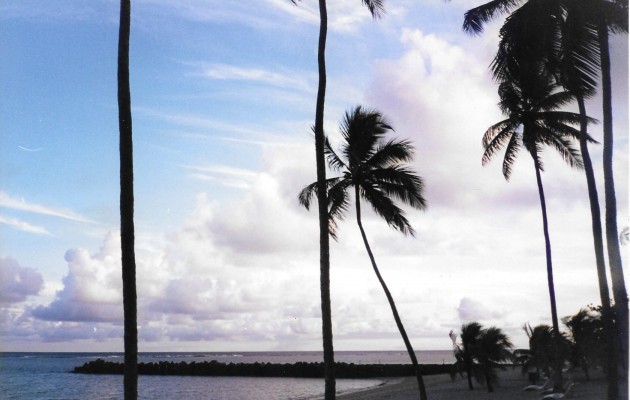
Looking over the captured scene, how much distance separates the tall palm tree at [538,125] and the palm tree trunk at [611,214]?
8.13 m

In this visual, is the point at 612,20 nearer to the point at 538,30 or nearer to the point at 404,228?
the point at 538,30

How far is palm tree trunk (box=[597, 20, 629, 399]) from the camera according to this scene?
43.7 ft

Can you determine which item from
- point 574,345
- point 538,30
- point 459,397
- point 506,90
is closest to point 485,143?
point 506,90

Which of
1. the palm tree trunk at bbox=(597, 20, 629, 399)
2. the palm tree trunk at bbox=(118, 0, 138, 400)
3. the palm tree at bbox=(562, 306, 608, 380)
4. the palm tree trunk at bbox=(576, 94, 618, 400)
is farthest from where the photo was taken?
the palm tree at bbox=(562, 306, 608, 380)

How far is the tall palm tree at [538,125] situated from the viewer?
75.9ft

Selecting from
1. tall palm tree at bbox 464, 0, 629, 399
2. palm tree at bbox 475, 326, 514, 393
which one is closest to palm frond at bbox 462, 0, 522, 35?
tall palm tree at bbox 464, 0, 629, 399

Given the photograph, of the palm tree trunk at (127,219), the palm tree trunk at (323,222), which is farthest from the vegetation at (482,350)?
the palm tree trunk at (127,219)

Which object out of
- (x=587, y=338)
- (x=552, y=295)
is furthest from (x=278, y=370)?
(x=552, y=295)

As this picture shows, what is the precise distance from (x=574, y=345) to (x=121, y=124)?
30.6 meters

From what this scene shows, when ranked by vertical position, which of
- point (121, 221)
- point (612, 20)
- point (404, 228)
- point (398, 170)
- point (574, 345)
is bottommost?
point (574, 345)

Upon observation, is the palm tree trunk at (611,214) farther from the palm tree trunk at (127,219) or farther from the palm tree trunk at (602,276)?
Result: the palm tree trunk at (127,219)

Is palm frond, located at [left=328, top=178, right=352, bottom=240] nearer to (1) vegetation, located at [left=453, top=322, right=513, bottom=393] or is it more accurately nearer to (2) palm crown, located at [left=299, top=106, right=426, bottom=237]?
(2) palm crown, located at [left=299, top=106, right=426, bottom=237]

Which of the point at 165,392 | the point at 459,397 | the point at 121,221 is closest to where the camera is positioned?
the point at 121,221

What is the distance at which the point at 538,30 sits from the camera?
15.4 m
